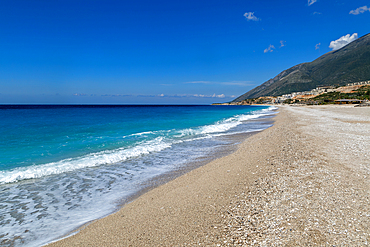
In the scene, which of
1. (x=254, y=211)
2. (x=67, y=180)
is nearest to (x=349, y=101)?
(x=254, y=211)

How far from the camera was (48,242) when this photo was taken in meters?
3.85

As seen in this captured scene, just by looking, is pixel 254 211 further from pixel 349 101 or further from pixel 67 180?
pixel 349 101

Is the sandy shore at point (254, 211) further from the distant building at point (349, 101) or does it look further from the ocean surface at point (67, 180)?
the distant building at point (349, 101)

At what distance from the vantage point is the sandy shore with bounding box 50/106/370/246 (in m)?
3.06

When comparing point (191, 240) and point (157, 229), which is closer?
point (191, 240)

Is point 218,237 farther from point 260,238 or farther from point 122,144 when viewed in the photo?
point 122,144

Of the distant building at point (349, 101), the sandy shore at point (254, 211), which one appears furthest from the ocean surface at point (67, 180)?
the distant building at point (349, 101)

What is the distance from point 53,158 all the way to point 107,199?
6.94 metres

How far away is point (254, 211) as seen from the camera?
3.77 meters

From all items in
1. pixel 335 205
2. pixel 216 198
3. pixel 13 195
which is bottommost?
pixel 13 195

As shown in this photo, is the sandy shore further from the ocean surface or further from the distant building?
the distant building

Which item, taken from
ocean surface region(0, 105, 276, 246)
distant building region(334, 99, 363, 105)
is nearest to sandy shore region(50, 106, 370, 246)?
ocean surface region(0, 105, 276, 246)

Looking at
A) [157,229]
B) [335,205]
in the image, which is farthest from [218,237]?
[335,205]

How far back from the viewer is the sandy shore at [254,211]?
121 inches
